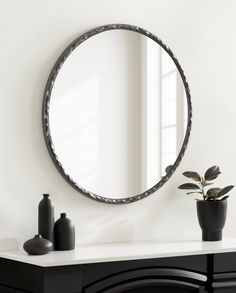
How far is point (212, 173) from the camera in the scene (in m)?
3.78

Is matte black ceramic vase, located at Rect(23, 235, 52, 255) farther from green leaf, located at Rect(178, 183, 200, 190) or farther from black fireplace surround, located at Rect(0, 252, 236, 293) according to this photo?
green leaf, located at Rect(178, 183, 200, 190)

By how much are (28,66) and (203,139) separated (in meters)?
1.17

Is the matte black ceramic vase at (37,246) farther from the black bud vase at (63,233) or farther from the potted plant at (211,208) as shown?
the potted plant at (211,208)

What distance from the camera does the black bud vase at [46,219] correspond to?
325 centimetres

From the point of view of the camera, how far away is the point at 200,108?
397cm

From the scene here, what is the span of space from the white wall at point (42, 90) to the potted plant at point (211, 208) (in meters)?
0.15

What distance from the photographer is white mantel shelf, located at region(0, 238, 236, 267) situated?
295 cm

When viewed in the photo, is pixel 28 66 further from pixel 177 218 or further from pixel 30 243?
pixel 177 218

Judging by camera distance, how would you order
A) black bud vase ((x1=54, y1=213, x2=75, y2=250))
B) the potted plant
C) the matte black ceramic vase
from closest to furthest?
the matte black ceramic vase, black bud vase ((x1=54, y1=213, x2=75, y2=250)), the potted plant

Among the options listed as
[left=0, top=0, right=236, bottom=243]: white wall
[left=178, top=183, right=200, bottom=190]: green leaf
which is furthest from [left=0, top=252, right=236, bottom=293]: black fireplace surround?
[left=178, top=183, right=200, bottom=190]: green leaf

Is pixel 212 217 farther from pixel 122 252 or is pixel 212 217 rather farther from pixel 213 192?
pixel 122 252

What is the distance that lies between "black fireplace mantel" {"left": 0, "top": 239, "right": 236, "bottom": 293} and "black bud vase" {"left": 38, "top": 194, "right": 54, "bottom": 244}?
138 millimetres

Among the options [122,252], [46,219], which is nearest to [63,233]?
[46,219]

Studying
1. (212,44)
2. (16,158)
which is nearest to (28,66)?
(16,158)
